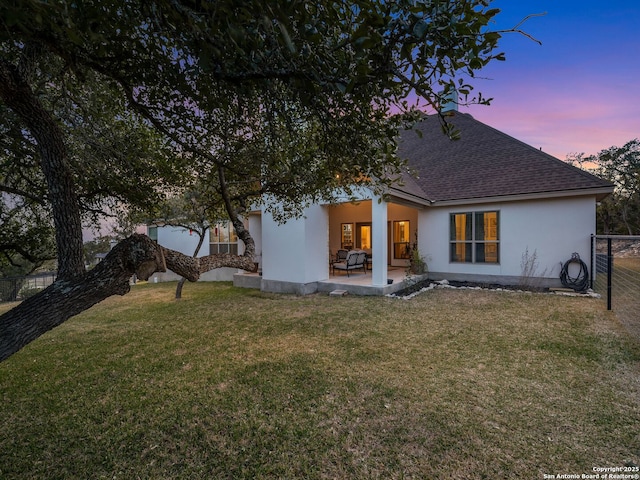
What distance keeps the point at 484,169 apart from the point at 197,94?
448 inches

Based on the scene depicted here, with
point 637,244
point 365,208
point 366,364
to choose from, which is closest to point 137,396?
point 366,364

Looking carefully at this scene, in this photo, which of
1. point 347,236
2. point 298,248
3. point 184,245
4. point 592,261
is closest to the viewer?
point 592,261

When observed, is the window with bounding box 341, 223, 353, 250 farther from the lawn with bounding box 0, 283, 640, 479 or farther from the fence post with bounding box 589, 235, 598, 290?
the fence post with bounding box 589, 235, 598, 290

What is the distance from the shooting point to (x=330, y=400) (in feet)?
11.5

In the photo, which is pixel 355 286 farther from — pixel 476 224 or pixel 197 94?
pixel 197 94

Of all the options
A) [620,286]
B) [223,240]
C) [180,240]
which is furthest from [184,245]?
[620,286]

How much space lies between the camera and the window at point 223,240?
15680 mm

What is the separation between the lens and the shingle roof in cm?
959

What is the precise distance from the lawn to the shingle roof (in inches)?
187

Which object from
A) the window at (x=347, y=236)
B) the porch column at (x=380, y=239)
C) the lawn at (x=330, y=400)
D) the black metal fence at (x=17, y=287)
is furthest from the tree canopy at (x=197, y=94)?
the window at (x=347, y=236)

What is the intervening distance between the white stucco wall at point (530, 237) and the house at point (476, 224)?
0.09 ft

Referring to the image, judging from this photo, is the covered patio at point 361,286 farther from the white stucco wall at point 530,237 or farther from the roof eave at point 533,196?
the roof eave at point 533,196

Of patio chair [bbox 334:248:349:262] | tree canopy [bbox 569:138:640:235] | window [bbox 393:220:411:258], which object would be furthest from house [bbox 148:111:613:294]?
tree canopy [bbox 569:138:640:235]

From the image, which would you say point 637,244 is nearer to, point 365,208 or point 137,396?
point 365,208
